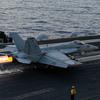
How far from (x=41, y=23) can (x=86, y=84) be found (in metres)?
79.4

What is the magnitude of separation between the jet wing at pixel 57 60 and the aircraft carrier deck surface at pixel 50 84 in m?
1.18

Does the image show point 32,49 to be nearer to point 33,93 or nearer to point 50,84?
A: point 50,84

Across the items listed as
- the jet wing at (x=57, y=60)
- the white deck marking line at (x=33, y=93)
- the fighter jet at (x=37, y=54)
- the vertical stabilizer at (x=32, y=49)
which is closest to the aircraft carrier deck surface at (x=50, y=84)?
the white deck marking line at (x=33, y=93)

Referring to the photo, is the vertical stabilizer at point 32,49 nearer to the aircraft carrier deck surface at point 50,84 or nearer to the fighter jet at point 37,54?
the fighter jet at point 37,54

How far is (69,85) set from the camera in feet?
119

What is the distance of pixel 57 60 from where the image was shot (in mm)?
40906

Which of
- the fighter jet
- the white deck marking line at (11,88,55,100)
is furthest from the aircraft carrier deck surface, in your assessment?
the fighter jet

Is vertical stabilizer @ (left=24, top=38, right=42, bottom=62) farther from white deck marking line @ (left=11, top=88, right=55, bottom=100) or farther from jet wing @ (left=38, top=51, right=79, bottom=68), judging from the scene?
white deck marking line @ (left=11, top=88, right=55, bottom=100)

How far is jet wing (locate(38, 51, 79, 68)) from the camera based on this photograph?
3954cm

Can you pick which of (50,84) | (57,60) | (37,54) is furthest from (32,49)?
(50,84)

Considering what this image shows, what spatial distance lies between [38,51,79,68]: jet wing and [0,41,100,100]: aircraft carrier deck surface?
118 centimetres

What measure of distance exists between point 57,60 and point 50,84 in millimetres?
5004

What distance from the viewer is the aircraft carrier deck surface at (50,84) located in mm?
32875

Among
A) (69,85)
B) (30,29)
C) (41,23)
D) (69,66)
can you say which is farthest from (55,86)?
(41,23)
